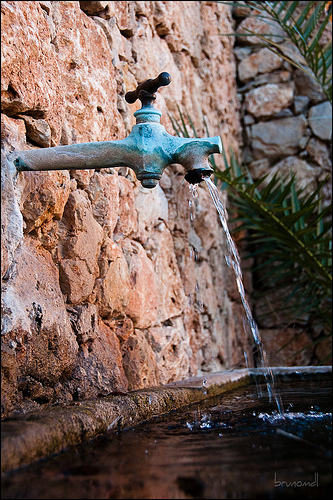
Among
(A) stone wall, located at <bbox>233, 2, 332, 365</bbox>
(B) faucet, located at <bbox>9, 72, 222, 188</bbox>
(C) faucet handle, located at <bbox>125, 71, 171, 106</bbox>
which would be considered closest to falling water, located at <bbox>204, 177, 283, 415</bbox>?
(B) faucet, located at <bbox>9, 72, 222, 188</bbox>

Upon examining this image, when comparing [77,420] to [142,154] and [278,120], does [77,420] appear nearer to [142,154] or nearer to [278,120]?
[142,154]

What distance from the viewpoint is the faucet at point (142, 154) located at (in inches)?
50.4

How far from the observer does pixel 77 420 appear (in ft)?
3.43

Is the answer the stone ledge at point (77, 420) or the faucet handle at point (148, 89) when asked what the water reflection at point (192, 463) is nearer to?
the stone ledge at point (77, 420)

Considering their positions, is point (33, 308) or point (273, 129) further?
point (273, 129)

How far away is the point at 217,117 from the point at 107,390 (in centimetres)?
238

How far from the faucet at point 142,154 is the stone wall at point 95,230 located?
0.27ft

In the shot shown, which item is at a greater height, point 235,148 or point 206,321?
point 235,148

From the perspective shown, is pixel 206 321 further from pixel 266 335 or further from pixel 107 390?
pixel 107 390

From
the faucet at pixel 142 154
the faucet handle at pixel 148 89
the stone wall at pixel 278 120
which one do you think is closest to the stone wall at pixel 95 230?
the faucet at pixel 142 154

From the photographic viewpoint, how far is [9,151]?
Result: 1.28m

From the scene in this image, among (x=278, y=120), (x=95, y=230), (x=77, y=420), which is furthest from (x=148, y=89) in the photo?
(x=278, y=120)

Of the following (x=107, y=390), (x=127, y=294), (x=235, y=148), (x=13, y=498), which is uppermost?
(x=235, y=148)

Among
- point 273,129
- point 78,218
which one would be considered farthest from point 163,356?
point 273,129
